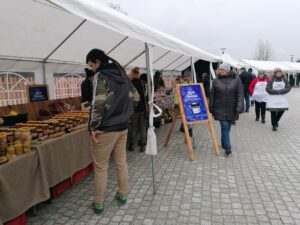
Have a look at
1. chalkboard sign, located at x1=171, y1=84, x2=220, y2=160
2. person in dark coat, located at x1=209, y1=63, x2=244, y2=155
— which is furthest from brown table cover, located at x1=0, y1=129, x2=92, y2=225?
person in dark coat, located at x1=209, y1=63, x2=244, y2=155

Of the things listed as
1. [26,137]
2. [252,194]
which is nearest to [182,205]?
[252,194]

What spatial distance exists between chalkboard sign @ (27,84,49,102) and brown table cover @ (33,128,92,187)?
1.71 metres

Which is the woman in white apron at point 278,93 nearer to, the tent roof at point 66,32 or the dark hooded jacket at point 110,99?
the tent roof at point 66,32

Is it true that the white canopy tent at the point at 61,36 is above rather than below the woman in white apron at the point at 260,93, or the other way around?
above

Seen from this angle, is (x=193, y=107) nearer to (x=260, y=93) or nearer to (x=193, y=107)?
(x=193, y=107)

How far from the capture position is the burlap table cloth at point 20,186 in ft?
8.32

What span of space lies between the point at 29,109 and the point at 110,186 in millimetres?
2053

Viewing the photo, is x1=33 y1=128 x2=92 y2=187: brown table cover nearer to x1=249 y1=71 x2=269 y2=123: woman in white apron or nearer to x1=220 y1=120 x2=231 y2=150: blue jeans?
x1=220 y1=120 x2=231 y2=150: blue jeans

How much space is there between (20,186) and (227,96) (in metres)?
Result: 3.75

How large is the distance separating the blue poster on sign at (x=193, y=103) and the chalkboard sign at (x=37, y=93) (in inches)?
103

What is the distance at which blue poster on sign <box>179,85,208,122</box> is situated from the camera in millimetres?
5539

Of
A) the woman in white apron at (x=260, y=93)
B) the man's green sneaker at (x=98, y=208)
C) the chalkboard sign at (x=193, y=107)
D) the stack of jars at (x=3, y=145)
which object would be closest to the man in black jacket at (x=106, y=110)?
the man's green sneaker at (x=98, y=208)

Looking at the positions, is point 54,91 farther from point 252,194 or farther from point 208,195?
point 252,194

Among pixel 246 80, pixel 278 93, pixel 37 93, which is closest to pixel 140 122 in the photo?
pixel 37 93
